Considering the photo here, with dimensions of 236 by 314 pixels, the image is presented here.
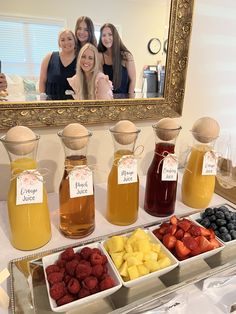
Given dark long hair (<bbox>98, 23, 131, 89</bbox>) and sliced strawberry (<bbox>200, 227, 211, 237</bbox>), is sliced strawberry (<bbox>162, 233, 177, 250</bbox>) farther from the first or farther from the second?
dark long hair (<bbox>98, 23, 131, 89</bbox>)

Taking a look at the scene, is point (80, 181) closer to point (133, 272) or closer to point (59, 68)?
point (133, 272)

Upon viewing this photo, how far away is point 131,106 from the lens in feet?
2.91

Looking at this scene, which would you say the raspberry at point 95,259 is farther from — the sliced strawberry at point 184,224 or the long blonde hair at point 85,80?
the long blonde hair at point 85,80

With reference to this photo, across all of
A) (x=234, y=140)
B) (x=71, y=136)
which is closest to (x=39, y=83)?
(x=71, y=136)

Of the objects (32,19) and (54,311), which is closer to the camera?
(54,311)

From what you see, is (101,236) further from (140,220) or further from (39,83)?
(39,83)

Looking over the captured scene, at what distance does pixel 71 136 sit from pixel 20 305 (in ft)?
1.17

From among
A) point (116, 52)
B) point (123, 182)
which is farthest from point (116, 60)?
point (123, 182)

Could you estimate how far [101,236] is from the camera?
2.21 ft

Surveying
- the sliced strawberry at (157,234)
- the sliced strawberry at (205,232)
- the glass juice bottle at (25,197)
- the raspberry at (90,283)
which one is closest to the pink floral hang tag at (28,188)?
the glass juice bottle at (25,197)

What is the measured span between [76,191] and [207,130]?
1.31 feet

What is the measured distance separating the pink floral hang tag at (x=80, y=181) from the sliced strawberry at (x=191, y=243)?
267 millimetres

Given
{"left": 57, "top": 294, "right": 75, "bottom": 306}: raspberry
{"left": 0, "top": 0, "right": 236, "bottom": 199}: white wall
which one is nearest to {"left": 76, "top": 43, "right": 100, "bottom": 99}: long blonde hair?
{"left": 0, "top": 0, "right": 236, "bottom": 199}: white wall

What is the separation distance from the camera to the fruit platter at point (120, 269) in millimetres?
492
